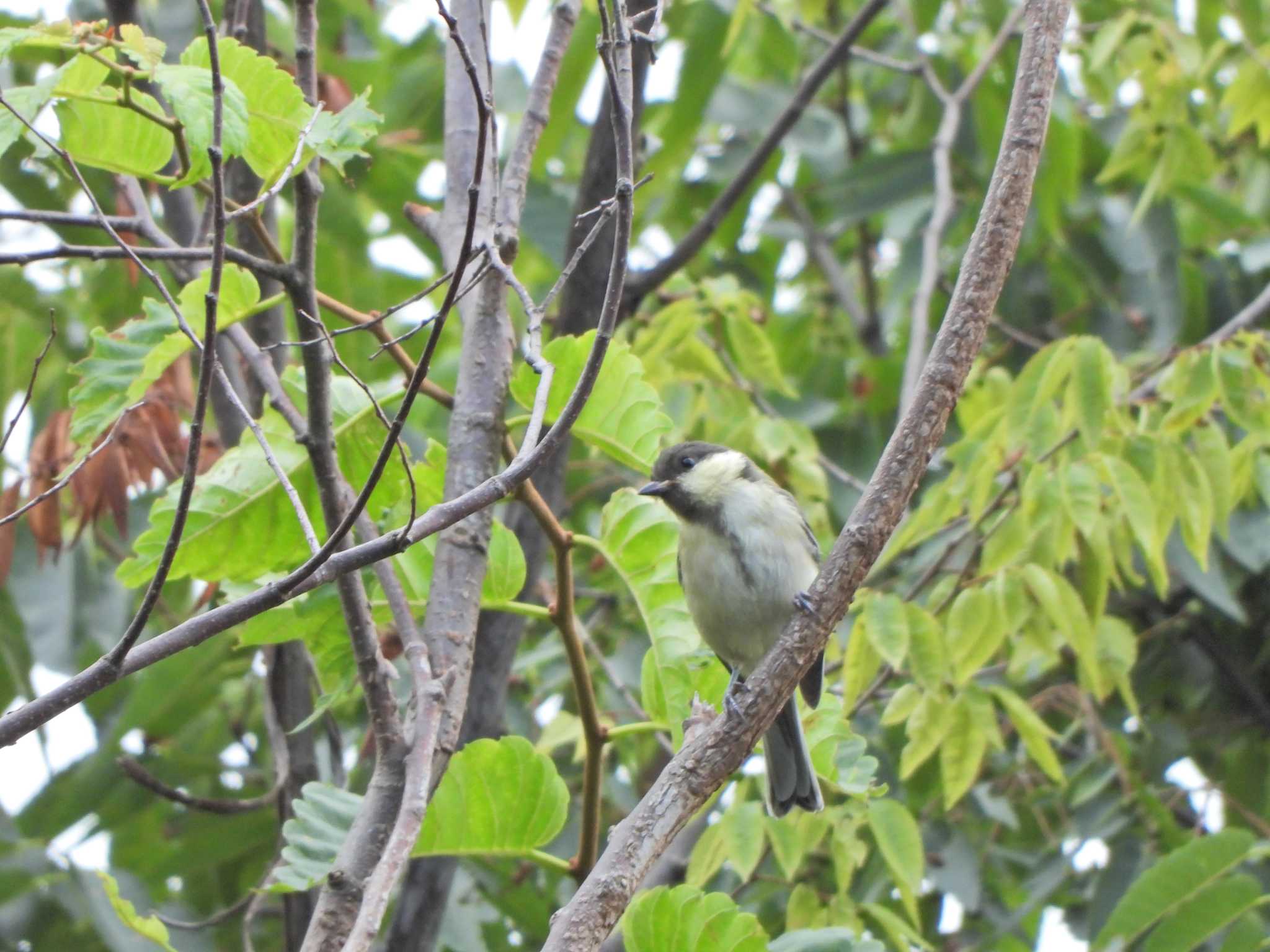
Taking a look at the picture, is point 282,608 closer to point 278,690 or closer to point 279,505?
point 279,505

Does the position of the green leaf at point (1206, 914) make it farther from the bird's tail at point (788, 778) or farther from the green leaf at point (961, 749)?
the bird's tail at point (788, 778)

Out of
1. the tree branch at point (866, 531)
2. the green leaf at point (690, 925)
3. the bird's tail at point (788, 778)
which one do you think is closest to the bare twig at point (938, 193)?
the bird's tail at point (788, 778)

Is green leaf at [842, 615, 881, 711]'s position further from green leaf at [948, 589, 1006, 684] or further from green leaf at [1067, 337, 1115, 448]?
green leaf at [1067, 337, 1115, 448]

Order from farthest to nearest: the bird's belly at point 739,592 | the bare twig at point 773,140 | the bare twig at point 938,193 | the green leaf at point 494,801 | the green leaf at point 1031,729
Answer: the bare twig at point 773,140
the bare twig at point 938,193
the bird's belly at point 739,592
the green leaf at point 1031,729
the green leaf at point 494,801

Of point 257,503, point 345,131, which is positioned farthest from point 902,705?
point 345,131

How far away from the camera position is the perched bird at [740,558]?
3811mm

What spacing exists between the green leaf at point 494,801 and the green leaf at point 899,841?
3.20 ft

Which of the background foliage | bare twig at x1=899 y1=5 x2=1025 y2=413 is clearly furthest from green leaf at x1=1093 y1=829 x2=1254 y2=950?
bare twig at x1=899 y1=5 x2=1025 y2=413

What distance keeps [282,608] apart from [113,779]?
1942 mm

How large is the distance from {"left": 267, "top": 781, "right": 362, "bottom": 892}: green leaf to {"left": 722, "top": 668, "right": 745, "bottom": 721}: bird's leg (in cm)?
71

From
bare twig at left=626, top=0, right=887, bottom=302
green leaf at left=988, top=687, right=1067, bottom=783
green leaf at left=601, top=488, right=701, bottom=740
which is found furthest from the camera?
bare twig at left=626, top=0, right=887, bottom=302

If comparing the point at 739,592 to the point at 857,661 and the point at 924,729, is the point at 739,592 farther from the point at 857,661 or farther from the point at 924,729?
the point at 924,729

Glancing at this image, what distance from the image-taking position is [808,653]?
228 centimetres

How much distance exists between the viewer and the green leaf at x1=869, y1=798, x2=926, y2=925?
3256mm
